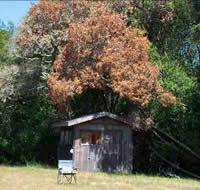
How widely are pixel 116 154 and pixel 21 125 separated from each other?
6.94 m

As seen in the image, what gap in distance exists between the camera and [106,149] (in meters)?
19.2

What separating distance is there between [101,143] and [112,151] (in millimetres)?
712

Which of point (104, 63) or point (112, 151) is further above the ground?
point (104, 63)

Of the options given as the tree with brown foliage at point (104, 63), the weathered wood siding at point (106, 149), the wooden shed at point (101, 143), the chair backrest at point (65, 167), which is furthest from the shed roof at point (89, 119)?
the chair backrest at point (65, 167)

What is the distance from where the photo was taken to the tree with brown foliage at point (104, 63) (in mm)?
19031

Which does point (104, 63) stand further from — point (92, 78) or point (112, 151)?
point (112, 151)

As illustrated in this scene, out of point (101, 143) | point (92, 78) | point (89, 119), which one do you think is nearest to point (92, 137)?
point (101, 143)

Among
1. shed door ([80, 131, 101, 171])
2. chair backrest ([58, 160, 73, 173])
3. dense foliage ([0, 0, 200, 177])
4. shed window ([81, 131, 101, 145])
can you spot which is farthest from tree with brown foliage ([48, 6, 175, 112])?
chair backrest ([58, 160, 73, 173])

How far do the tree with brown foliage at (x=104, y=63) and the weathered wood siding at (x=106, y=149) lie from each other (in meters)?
1.71

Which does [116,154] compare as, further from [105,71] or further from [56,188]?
[56,188]

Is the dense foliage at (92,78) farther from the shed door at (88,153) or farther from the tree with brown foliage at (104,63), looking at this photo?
the shed door at (88,153)

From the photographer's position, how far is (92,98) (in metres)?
23.7

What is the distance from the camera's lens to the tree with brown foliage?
19.0 metres

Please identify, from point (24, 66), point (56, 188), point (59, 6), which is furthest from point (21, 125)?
point (56, 188)
